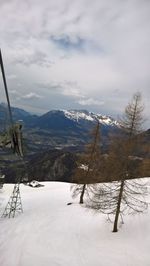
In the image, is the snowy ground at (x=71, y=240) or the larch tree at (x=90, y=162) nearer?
the snowy ground at (x=71, y=240)

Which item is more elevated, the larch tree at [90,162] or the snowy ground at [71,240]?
the larch tree at [90,162]

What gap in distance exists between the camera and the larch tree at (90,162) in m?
34.8

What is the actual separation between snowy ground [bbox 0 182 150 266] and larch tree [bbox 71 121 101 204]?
3.59m

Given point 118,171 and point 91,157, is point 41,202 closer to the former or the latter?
point 91,157

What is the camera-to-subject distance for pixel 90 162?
115 feet

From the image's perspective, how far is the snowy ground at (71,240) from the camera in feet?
61.1

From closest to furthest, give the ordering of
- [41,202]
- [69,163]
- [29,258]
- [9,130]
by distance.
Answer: [9,130] < [29,258] < [41,202] < [69,163]

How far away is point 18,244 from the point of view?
22.1 meters

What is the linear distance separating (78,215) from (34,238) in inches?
298

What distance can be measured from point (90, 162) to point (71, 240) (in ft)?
43.0

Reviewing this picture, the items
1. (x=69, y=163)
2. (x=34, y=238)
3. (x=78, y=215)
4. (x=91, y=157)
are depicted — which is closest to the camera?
(x=34, y=238)

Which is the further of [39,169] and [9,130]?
[39,169]

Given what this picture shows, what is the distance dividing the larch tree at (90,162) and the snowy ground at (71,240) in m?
3.59

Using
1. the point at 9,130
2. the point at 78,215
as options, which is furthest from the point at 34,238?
the point at 9,130
